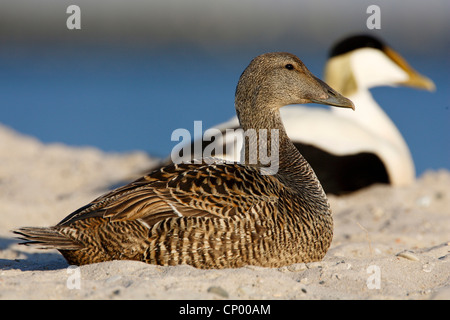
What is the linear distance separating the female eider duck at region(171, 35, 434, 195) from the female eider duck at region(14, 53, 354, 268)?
2.24 m

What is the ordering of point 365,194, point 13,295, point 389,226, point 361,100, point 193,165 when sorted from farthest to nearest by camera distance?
point 361,100 < point 365,194 < point 389,226 < point 193,165 < point 13,295

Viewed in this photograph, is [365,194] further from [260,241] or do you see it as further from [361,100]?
[260,241]

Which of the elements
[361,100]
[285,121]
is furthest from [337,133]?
[361,100]

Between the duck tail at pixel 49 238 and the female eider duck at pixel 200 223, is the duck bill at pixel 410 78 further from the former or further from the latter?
the duck tail at pixel 49 238

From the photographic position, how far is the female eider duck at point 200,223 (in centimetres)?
382

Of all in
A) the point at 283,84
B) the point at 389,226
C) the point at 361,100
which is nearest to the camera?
the point at 283,84

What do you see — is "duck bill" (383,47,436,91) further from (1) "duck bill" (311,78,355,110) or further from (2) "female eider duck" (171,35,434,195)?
(1) "duck bill" (311,78,355,110)

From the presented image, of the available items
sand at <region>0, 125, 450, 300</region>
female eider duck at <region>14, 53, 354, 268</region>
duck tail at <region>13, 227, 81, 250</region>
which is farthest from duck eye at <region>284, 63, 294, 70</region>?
duck tail at <region>13, 227, 81, 250</region>

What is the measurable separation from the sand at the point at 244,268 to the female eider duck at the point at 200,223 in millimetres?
121

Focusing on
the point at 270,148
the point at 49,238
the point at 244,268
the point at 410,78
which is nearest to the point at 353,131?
the point at 410,78

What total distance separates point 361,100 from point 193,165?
4.84 metres

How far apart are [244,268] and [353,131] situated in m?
4.15

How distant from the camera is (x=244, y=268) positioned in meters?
3.74

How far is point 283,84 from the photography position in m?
4.71
